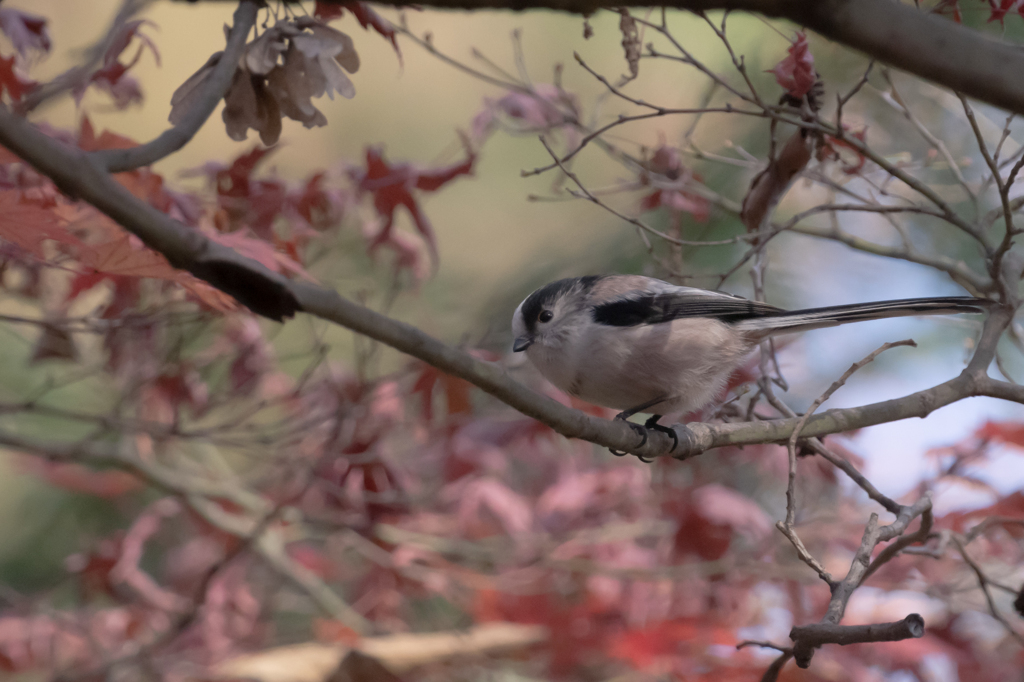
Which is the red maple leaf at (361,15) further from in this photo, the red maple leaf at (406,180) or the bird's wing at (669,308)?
the bird's wing at (669,308)

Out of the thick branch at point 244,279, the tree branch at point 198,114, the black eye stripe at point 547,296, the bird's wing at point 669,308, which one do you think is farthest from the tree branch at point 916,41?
the black eye stripe at point 547,296

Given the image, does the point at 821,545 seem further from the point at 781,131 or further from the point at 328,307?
the point at 328,307

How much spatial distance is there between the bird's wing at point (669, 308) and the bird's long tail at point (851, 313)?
38 mm

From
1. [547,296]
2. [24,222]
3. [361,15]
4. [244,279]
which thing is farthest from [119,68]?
[244,279]

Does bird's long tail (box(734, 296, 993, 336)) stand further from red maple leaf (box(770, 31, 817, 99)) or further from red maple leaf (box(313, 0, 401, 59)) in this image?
red maple leaf (box(313, 0, 401, 59))

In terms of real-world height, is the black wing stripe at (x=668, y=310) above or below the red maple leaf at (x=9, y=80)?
above

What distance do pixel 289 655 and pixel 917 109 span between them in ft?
13.5

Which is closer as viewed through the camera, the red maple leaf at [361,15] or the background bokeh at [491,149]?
the red maple leaf at [361,15]

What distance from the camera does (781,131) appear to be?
12.3ft

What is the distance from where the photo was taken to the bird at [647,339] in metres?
2.12

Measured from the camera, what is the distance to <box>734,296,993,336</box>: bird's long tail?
5.71 feet

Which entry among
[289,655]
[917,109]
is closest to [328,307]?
[289,655]

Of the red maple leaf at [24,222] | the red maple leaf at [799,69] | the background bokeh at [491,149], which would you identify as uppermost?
the background bokeh at [491,149]

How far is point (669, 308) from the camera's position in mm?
2254
